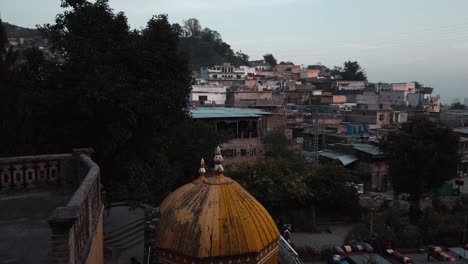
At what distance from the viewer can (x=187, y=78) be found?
14.7m

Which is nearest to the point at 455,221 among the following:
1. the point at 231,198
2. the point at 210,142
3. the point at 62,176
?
the point at 210,142

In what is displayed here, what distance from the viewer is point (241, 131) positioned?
116 feet

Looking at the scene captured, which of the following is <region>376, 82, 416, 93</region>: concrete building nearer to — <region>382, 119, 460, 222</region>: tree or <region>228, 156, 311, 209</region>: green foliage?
<region>382, 119, 460, 222</region>: tree

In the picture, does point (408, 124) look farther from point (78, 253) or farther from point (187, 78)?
point (78, 253)

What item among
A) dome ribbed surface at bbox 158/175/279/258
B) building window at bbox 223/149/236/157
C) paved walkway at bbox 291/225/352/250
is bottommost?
paved walkway at bbox 291/225/352/250

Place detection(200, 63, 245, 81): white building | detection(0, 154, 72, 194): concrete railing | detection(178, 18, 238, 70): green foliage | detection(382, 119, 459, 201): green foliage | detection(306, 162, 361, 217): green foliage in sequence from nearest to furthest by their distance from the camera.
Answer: detection(0, 154, 72, 194): concrete railing, detection(382, 119, 459, 201): green foliage, detection(306, 162, 361, 217): green foliage, detection(200, 63, 245, 81): white building, detection(178, 18, 238, 70): green foliage

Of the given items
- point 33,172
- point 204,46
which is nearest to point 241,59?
point 204,46

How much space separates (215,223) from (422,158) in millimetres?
20152

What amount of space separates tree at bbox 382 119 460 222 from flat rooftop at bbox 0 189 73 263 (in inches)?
840

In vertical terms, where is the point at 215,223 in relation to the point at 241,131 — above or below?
above

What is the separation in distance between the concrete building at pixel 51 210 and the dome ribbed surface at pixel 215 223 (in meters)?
1.41

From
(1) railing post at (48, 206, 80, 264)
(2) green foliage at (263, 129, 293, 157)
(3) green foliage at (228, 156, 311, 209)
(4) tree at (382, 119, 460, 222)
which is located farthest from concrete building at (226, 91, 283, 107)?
(1) railing post at (48, 206, 80, 264)

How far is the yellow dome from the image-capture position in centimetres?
754

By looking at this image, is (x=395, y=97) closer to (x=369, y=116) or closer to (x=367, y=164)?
(x=369, y=116)
